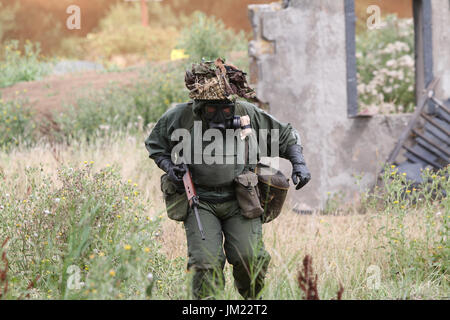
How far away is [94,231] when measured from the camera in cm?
371

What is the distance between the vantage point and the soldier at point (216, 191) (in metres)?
3.24

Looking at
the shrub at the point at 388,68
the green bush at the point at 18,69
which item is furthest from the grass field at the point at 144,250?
the green bush at the point at 18,69

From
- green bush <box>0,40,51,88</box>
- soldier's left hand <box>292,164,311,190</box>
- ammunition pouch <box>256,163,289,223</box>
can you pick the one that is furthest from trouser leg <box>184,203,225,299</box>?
green bush <box>0,40,51,88</box>

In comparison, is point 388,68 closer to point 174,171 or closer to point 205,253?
point 174,171

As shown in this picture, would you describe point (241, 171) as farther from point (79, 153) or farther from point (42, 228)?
point (79, 153)

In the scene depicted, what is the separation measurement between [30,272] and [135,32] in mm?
16071

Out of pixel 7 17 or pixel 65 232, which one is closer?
pixel 65 232

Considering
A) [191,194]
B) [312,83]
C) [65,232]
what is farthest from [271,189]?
[312,83]

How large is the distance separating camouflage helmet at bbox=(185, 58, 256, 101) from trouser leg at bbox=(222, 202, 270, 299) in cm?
64

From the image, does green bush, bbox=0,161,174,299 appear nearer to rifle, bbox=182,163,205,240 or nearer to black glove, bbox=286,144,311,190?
rifle, bbox=182,163,205,240

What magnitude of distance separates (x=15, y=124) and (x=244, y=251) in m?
7.11

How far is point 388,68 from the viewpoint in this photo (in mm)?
11922

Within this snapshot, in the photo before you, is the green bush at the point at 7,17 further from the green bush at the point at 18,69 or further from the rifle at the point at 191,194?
the rifle at the point at 191,194
